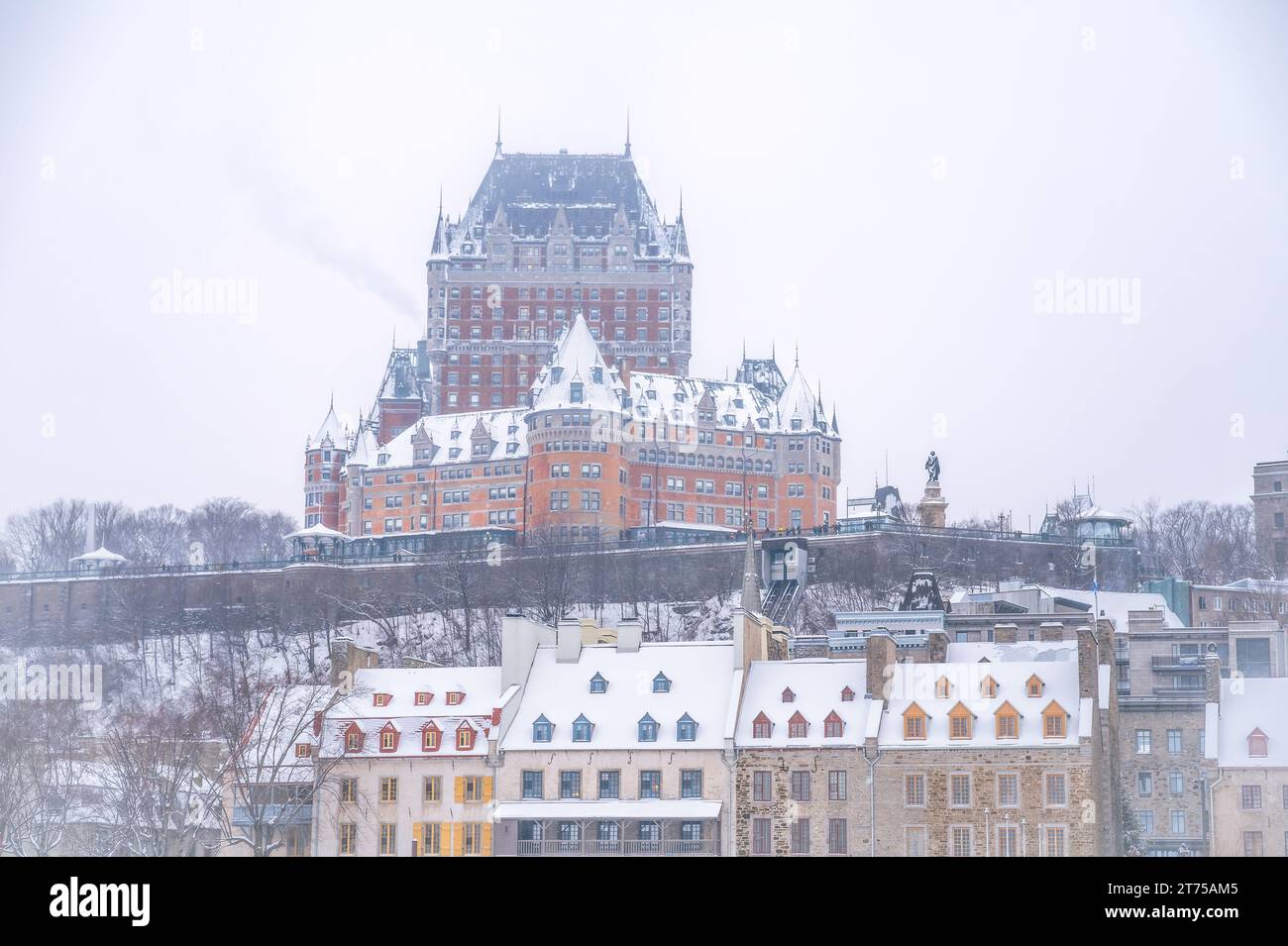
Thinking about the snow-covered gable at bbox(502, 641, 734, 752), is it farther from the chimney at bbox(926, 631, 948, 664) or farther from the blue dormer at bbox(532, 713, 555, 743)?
the chimney at bbox(926, 631, 948, 664)

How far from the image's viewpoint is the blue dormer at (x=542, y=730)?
2496 inches

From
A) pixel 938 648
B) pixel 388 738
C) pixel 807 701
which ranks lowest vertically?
pixel 388 738

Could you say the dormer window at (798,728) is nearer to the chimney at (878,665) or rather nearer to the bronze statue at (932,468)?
the chimney at (878,665)

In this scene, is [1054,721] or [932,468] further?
[932,468]

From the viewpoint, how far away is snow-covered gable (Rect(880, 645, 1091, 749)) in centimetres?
6094

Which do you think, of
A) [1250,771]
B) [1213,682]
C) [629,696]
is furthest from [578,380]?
[1250,771]

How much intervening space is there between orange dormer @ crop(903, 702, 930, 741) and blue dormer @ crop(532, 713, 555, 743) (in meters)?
10.2

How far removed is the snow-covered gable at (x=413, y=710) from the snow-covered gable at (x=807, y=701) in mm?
7508

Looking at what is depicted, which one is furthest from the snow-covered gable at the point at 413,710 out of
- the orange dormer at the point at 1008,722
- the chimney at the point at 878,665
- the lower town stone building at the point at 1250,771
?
the lower town stone building at the point at 1250,771

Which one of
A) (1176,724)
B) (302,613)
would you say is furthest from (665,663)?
(302,613)

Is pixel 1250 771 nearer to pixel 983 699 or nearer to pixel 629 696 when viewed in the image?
pixel 983 699

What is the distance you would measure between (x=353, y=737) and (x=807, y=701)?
43.4ft

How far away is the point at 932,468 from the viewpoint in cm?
12794
